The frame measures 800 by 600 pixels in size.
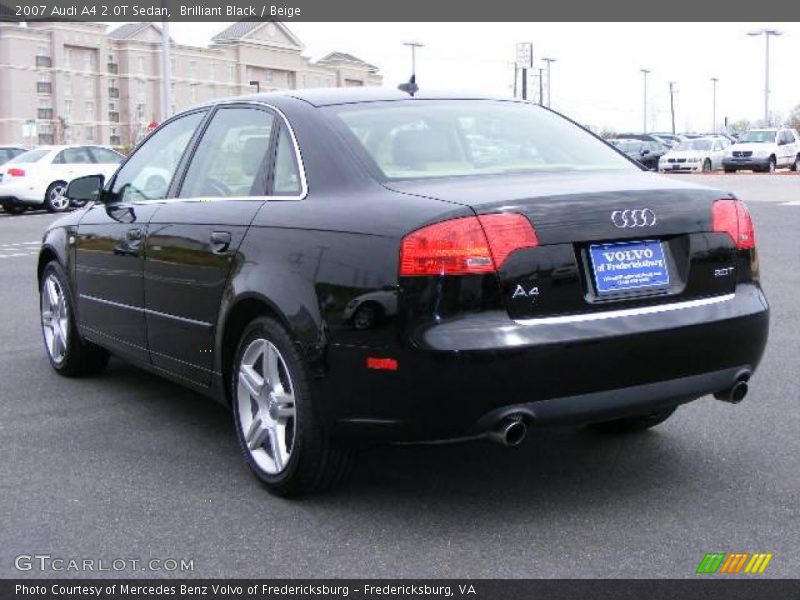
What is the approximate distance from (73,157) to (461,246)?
77.3ft

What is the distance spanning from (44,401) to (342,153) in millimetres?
2715

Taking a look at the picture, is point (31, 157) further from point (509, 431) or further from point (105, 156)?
point (509, 431)

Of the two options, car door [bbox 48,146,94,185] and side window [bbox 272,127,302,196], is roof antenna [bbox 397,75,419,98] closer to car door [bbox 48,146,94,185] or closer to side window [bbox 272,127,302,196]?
side window [bbox 272,127,302,196]

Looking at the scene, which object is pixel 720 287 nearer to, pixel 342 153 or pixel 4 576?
pixel 342 153

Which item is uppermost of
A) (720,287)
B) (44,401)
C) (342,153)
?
(342,153)

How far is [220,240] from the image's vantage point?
474 cm

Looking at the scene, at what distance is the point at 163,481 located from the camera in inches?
185

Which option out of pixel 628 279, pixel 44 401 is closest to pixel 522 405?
pixel 628 279

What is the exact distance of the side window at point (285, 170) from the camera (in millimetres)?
4560

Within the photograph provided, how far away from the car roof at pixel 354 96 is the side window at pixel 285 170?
22 cm

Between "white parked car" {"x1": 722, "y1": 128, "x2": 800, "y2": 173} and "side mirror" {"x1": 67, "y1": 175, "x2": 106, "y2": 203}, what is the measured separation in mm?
37263

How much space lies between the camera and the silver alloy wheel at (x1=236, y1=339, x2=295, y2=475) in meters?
4.41

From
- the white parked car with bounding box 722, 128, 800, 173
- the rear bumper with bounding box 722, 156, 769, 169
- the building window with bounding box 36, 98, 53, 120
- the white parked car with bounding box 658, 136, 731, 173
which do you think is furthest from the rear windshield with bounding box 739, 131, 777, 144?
the building window with bounding box 36, 98, 53, 120

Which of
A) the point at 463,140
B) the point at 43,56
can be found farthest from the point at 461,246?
the point at 43,56
